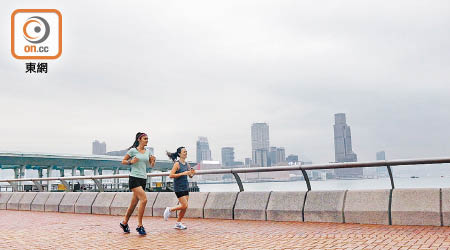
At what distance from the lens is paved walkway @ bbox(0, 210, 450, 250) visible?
657 cm

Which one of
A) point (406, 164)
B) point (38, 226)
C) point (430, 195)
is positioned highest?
point (406, 164)

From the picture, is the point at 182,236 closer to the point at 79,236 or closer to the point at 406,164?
the point at 79,236

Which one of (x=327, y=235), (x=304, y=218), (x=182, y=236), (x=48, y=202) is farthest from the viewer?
(x=48, y=202)

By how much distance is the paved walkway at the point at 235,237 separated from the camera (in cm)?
657

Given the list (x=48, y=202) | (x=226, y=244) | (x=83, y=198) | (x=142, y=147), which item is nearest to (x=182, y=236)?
(x=226, y=244)

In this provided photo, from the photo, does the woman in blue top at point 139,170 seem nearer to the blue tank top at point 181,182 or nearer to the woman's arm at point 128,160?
the woman's arm at point 128,160

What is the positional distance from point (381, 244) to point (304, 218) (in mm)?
3045

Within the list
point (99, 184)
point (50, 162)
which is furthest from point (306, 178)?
point (50, 162)

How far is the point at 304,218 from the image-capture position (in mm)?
9359

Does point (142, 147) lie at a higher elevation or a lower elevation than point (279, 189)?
higher

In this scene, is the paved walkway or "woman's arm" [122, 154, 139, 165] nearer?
the paved walkway

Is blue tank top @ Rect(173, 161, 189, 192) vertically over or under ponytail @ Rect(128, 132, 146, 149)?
under

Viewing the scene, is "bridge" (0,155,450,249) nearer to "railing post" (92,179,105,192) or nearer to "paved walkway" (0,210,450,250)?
"paved walkway" (0,210,450,250)

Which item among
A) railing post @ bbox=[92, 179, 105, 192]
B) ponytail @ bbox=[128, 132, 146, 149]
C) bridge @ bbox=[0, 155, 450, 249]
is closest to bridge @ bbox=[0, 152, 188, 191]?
railing post @ bbox=[92, 179, 105, 192]
